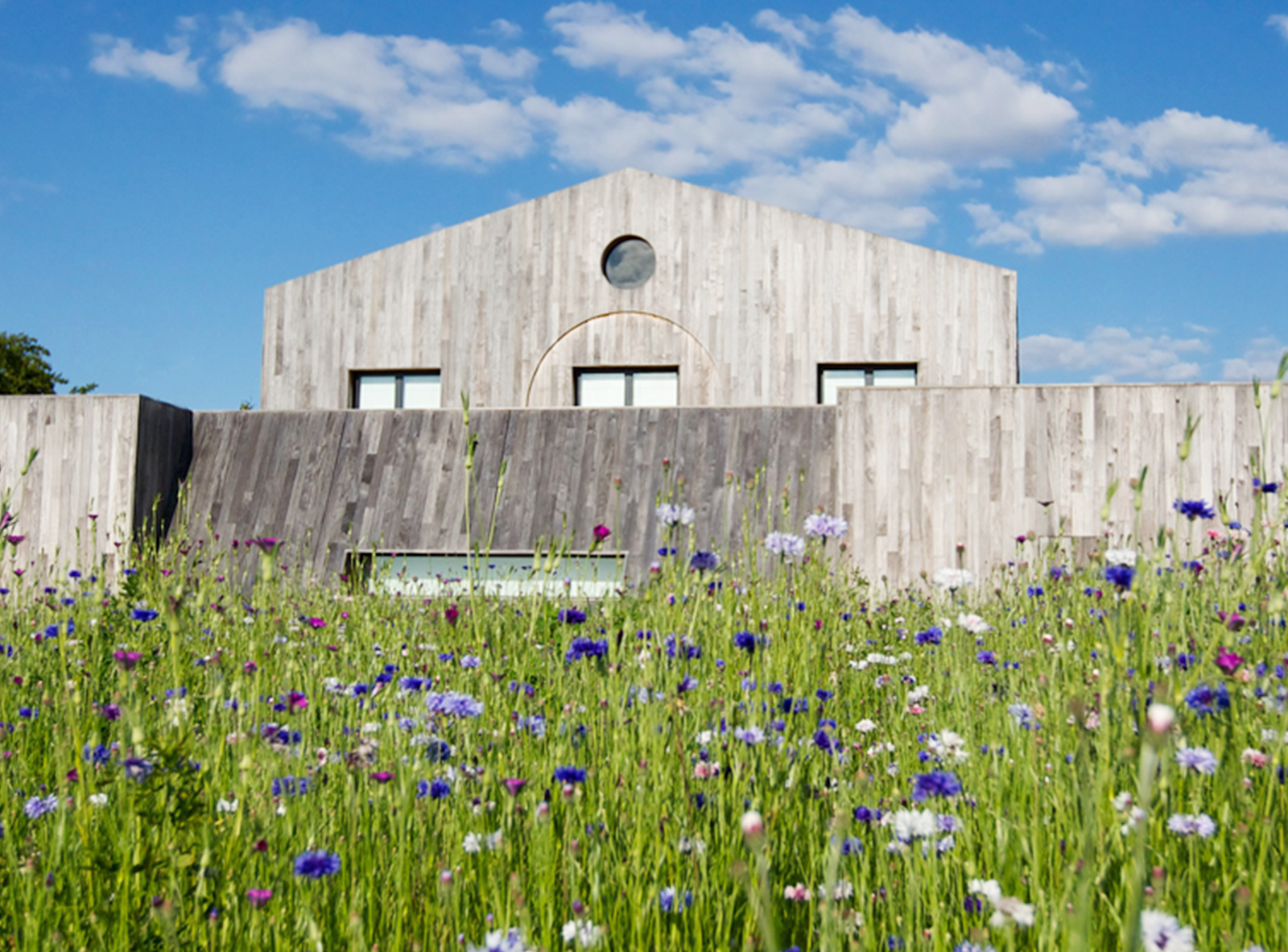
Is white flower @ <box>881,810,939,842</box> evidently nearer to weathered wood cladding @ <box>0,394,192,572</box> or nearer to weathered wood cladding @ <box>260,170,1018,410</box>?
weathered wood cladding @ <box>0,394,192,572</box>

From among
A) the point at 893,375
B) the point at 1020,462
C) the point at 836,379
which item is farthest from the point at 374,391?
the point at 1020,462

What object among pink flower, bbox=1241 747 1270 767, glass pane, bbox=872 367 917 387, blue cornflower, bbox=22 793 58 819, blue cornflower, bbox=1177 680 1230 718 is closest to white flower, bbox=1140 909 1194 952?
blue cornflower, bbox=1177 680 1230 718

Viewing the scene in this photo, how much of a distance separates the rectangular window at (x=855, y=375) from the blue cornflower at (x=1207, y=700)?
43.1 feet

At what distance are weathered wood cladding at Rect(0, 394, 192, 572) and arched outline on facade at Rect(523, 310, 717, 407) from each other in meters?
5.80

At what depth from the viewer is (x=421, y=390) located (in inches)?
633

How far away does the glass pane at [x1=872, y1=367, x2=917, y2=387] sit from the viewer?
14797 mm

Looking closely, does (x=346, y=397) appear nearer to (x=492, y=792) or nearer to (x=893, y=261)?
(x=893, y=261)

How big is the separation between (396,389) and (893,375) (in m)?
8.40

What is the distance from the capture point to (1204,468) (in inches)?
364

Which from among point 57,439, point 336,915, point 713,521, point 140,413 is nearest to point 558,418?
point 713,521

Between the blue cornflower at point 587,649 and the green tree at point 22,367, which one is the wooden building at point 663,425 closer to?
the blue cornflower at point 587,649

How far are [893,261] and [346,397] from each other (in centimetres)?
939

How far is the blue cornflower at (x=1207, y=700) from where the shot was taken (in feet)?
5.93

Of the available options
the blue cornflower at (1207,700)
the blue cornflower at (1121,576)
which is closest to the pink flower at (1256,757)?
the blue cornflower at (1207,700)
